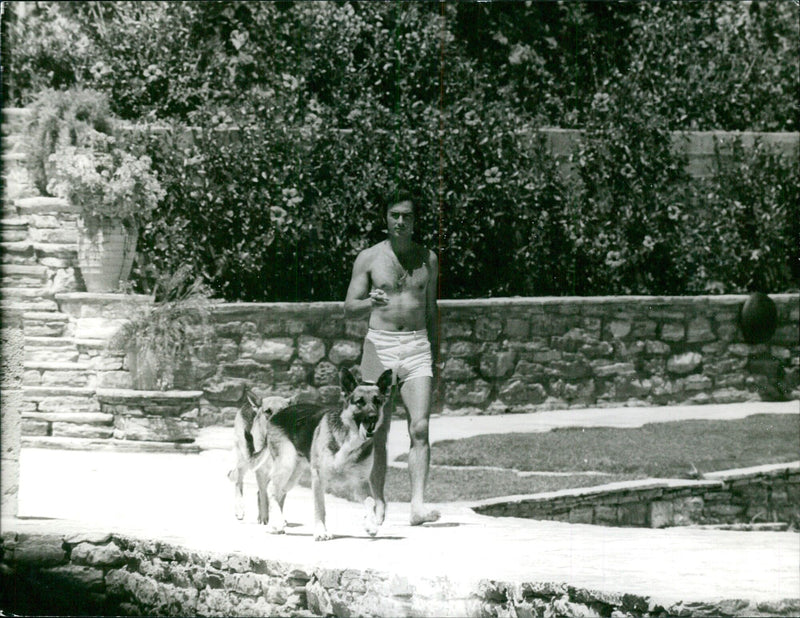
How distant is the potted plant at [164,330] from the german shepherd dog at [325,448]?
7.59 feet

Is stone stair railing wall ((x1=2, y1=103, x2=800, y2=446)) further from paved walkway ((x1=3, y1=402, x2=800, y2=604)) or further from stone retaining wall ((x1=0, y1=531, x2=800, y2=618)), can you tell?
stone retaining wall ((x1=0, y1=531, x2=800, y2=618))

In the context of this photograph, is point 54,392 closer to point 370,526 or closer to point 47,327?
point 47,327

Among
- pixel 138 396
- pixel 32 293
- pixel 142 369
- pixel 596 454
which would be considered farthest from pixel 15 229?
pixel 596 454

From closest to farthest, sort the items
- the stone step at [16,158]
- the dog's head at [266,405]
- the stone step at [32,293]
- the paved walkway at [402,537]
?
the paved walkway at [402,537]
the dog's head at [266,405]
the stone step at [32,293]
the stone step at [16,158]

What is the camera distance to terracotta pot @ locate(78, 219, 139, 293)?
31.4 feet

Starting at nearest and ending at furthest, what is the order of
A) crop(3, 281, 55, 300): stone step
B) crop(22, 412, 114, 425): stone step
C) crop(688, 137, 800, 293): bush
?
crop(22, 412, 114, 425): stone step, crop(3, 281, 55, 300): stone step, crop(688, 137, 800, 293): bush

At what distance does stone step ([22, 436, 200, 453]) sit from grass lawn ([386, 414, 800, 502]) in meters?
1.33

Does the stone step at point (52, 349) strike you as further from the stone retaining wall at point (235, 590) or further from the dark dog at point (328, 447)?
the dark dog at point (328, 447)

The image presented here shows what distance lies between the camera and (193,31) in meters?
12.4

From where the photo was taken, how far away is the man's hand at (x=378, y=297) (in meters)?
6.78

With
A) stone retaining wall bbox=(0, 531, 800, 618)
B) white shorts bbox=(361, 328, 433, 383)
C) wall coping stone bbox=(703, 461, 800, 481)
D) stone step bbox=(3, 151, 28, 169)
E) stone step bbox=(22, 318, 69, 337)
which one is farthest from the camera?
wall coping stone bbox=(703, 461, 800, 481)

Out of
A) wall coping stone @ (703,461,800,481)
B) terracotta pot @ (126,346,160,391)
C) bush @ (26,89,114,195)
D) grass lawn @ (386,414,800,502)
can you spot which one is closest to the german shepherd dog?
grass lawn @ (386,414,800,502)

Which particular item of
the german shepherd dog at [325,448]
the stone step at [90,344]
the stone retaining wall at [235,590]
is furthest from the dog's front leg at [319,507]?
the stone step at [90,344]

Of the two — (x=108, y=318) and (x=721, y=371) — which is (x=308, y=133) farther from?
(x=721, y=371)
